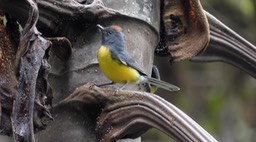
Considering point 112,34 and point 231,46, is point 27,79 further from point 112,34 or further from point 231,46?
point 231,46

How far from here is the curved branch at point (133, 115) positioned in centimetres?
166

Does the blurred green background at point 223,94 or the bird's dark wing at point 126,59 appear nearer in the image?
the bird's dark wing at point 126,59

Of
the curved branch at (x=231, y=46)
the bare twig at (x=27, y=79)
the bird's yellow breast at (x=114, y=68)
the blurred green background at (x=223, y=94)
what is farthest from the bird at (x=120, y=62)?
the blurred green background at (x=223, y=94)

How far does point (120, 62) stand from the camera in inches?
91.4

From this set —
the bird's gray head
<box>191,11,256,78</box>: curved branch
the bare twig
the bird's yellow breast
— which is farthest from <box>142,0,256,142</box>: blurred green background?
the bare twig

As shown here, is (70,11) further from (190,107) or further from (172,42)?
(190,107)

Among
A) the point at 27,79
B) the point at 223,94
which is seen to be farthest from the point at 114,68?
the point at 223,94

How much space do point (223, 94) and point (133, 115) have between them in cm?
393

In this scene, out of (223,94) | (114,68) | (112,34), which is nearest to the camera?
(112,34)

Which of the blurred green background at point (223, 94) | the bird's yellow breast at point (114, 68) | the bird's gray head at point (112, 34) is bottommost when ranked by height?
the blurred green background at point (223, 94)

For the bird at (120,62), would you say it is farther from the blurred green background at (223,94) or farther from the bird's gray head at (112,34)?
the blurred green background at (223,94)

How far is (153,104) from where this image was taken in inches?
68.4

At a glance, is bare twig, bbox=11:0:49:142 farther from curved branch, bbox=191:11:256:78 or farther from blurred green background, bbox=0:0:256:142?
blurred green background, bbox=0:0:256:142

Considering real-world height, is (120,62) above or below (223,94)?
above
